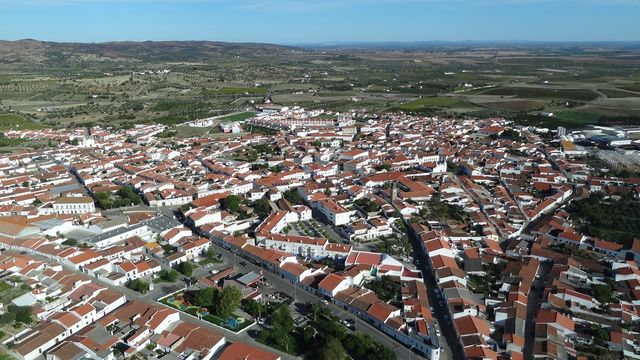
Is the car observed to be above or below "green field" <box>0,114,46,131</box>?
below

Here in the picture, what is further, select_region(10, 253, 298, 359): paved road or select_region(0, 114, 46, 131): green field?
select_region(0, 114, 46, 131): green field

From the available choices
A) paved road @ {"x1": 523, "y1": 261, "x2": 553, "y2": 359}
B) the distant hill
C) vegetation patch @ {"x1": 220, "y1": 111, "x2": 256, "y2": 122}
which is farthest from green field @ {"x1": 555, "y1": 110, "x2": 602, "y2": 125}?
the distant hill

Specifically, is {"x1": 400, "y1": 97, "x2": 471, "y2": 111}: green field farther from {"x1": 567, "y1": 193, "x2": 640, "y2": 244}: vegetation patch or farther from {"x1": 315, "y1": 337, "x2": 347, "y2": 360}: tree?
{"x1": 315, "y1": 337, "x2": 347, "y2": 360}: tree

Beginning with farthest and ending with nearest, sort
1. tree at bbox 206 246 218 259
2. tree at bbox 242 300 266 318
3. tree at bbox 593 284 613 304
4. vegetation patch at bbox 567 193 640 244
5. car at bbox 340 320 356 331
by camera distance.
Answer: vegetation patch at bbox 567 193 640 244, tree at bbox 206 246 218 259, tree at bbox 593 284 613 304, tree at bbox 242 300 266 318, car at bbox 340 320 356 331

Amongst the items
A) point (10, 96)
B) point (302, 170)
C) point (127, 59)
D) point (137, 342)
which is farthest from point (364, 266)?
point (127, 59)

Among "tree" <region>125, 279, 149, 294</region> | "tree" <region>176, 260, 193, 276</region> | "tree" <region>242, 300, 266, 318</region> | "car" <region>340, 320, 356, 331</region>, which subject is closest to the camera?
"car" <region>340, 320, 356, 331</region>

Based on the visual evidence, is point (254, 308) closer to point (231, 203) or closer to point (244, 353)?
point (244, 353)

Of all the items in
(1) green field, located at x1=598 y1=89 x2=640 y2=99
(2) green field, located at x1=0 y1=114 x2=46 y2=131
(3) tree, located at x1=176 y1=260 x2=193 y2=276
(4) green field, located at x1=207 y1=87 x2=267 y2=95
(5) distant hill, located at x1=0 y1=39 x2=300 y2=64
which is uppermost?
(5) distant hill, located at x1=0 y1=39 x2=300 y2=64

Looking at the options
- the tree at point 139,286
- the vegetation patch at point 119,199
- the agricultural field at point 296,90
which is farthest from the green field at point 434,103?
the tree at point 139,286
